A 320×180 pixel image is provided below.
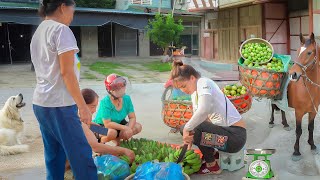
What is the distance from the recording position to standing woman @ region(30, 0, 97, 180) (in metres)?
2.95

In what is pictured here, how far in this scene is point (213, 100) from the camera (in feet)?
13.4

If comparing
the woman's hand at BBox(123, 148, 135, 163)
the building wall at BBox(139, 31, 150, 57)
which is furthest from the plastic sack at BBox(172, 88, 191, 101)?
the building wall at BBox(139, 31, 150, 57)

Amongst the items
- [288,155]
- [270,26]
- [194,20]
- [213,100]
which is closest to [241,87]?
[288,155]

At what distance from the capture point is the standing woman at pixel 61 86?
2.95 m

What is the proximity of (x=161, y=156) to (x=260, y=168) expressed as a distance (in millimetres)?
1298

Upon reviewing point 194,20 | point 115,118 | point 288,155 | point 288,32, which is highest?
point 194,20

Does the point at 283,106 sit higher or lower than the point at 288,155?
higher

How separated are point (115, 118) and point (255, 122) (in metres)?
3.27

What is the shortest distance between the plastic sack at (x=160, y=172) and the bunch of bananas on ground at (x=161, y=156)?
57 cm

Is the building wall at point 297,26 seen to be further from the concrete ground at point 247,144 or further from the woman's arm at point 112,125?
the woman's arm at point 112,125

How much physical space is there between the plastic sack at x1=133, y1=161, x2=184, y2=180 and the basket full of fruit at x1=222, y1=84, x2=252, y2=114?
2.43 m

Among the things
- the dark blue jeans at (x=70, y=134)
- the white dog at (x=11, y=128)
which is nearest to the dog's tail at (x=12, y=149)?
the white dog at (x=11, y=128)

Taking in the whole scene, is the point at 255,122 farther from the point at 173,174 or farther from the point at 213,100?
the point at 173,174

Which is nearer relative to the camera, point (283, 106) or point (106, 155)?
point (106, 155)
